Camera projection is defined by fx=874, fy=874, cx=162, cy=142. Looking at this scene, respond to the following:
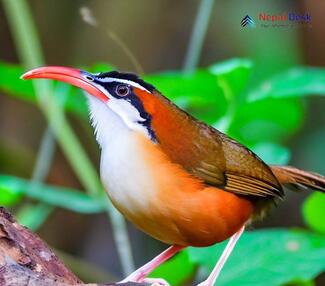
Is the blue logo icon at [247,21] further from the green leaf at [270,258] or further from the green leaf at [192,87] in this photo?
the green leaf at [270,258]

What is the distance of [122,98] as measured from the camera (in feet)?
9.59

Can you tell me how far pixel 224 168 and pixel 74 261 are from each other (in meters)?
1.98

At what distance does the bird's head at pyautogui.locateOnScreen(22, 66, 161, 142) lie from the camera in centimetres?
292

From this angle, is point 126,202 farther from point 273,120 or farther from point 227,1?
point 227,1

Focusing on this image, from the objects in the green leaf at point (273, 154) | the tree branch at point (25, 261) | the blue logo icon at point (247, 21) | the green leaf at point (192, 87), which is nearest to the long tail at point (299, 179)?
the green leaf at point (273, 154)

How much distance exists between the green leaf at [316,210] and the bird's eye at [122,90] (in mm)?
1233

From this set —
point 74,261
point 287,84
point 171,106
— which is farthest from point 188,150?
point 74,261

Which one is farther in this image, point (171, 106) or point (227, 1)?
point (227, 1)

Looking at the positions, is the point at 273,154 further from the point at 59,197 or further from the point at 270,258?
the point at 59,197

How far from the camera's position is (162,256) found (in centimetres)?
322

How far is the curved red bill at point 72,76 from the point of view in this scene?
2.94 m

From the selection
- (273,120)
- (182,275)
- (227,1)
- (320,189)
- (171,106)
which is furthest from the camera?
(227,1)

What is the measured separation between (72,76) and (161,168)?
1.47ft

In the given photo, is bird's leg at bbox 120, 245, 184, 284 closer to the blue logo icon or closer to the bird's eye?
the bird's eye
